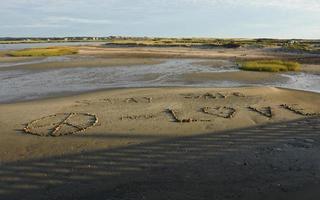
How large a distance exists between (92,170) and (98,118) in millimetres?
5089

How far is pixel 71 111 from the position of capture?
1539 centimetres

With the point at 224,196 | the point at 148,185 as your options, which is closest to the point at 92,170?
the point at 148,185

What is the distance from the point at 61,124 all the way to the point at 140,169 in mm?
4870

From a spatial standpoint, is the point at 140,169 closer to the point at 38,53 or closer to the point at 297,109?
the point at 297,109

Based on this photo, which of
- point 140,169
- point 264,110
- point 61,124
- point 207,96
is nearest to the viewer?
point 140,169

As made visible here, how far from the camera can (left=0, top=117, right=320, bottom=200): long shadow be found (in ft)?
25.5

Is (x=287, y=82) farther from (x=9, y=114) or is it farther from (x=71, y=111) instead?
(x=9, y=114)

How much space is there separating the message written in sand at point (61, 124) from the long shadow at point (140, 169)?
2321mm

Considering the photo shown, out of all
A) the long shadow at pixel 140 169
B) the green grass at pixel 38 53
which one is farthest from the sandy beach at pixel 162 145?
the green grass at pixel 38 53

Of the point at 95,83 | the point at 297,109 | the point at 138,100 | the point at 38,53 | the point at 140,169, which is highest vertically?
the point at 140,169

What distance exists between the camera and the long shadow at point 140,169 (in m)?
7.79

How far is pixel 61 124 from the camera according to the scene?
13.2 m

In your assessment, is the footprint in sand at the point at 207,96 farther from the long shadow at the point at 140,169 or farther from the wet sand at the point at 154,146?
the long shadow at the point at 140,169

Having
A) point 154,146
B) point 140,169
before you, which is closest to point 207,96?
point 154,146
